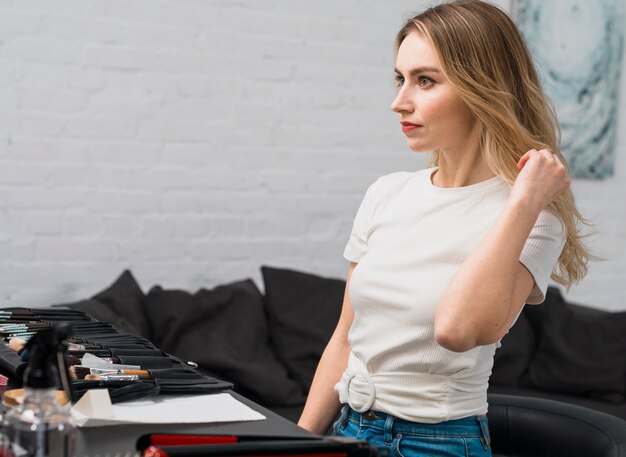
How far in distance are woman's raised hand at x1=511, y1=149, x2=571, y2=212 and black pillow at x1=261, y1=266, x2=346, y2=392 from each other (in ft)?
5.62

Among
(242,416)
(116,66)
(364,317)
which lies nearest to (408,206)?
(364,317)

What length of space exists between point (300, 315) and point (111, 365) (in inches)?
75.4

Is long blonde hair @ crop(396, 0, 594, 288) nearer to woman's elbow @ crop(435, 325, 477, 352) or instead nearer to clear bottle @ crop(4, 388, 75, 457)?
woman's elbow @ crop(435, 325, 477, 352)

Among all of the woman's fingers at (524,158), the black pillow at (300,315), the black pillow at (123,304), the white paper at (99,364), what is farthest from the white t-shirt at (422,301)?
the black pillow at (300,315)

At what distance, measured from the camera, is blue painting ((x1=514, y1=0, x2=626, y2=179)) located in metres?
4.00

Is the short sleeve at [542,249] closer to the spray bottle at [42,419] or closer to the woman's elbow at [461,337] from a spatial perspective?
the woman's elbow at [461,337]

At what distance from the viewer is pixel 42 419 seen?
3.16 ft

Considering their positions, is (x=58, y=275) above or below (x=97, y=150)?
below

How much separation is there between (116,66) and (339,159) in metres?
0.97

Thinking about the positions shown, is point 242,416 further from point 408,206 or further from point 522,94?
point 522,94

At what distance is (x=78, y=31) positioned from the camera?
298 centimetres

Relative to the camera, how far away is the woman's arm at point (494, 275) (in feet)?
4.87

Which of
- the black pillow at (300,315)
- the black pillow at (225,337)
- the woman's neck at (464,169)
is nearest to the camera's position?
the woman's neck at (464,169)

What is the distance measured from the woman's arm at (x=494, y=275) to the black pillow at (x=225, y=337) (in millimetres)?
1536
